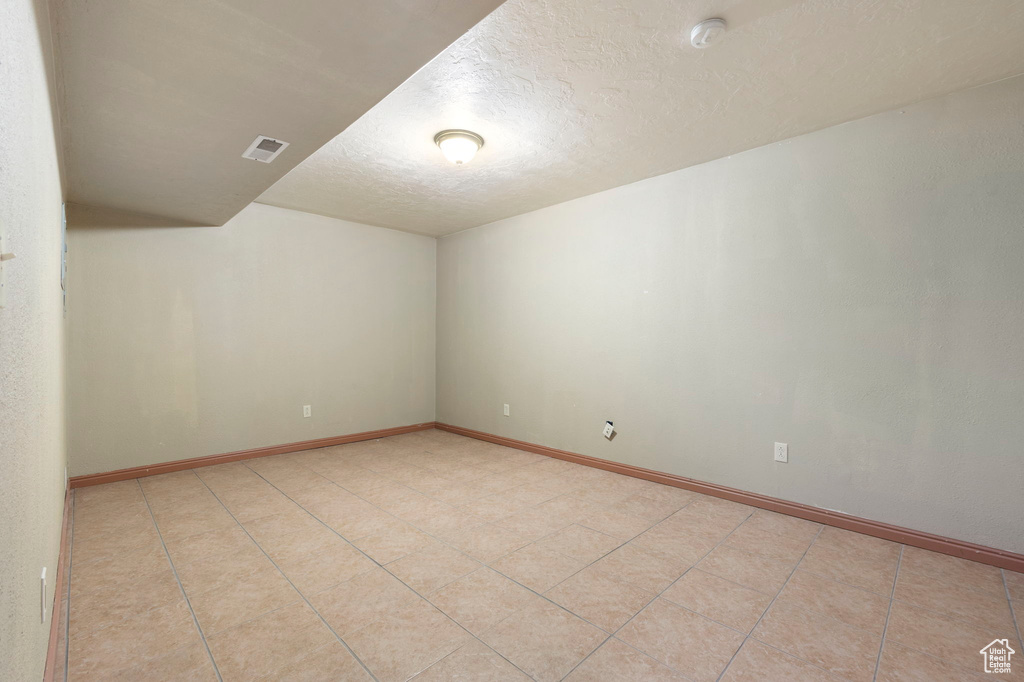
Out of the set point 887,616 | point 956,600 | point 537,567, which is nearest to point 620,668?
point 537,567

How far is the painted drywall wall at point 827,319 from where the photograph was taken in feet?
7.36

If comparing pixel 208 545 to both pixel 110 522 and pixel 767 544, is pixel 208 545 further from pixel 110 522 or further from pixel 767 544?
pixel 767 544

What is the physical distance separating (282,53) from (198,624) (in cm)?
210

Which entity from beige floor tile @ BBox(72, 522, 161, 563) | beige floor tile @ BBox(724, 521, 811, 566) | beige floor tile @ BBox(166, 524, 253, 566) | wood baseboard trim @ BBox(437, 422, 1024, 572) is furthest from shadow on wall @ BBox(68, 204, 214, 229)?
beige floor tile @ BBox(724, 521, 811, 566)

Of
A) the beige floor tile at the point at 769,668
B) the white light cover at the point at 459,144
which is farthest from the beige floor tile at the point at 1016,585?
the white light cover at the point at 459,144

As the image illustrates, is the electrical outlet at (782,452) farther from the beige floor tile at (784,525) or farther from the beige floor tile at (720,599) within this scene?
the beige floor tile at (720,599)

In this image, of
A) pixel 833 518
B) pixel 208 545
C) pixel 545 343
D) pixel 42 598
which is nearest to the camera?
pixel 42 598

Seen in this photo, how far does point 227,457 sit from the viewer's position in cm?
394

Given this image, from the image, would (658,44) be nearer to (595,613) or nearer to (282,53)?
(282,53)

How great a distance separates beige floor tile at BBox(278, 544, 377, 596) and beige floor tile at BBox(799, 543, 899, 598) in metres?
2.17

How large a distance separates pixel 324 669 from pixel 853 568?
2380 millimetres

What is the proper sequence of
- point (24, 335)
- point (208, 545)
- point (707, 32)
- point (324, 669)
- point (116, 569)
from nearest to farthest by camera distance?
point (24, 335) → point (324, 669) → point (707, 32) → point (116, 569) → point (208, 545)

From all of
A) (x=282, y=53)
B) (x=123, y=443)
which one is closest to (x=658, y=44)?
(x=282, y=53)

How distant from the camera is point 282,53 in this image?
1429mm
